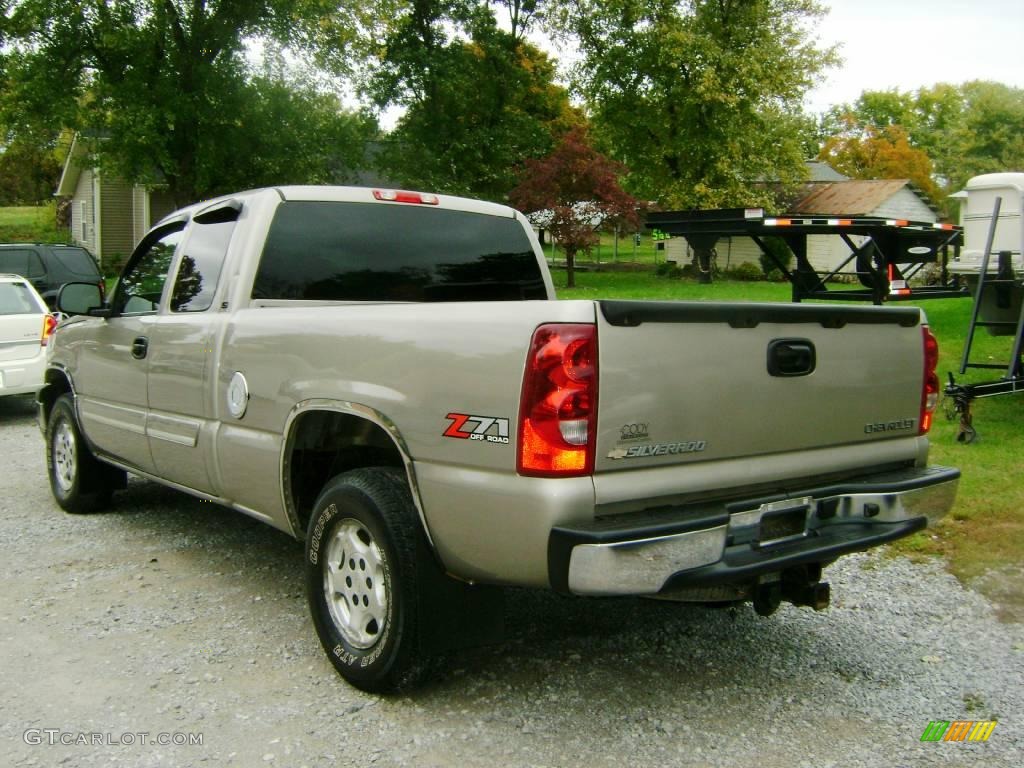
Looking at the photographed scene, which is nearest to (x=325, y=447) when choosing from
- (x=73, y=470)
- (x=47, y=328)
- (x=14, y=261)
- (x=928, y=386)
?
(x=928, y=386)

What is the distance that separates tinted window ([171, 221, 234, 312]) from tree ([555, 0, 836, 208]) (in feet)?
121

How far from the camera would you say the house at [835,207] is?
1811 inches

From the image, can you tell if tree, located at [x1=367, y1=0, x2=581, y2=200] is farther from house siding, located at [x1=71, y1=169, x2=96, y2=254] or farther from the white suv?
the white suv

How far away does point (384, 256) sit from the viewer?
16.9ft

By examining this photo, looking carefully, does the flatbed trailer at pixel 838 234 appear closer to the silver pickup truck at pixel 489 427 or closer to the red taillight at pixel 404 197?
the red taillight at pixel 404 197

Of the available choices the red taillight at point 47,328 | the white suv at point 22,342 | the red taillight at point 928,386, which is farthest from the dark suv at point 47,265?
the red taillight at point 928,386

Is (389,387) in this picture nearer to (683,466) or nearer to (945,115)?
(683,466)

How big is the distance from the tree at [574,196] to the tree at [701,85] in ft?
25.7

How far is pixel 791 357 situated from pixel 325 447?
2.03m

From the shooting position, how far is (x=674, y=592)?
137 inches

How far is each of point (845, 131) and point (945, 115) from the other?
1293cm

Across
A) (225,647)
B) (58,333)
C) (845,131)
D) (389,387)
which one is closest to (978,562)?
(389,387)

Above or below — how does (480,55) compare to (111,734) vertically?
above

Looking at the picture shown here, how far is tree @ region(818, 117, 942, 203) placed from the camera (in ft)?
236
